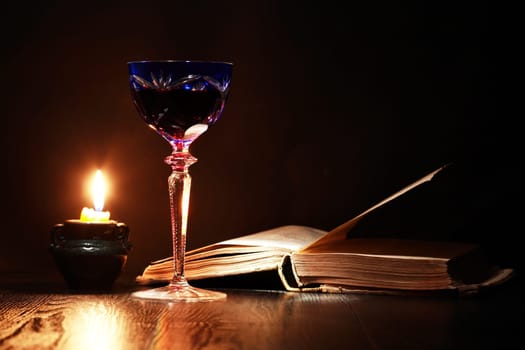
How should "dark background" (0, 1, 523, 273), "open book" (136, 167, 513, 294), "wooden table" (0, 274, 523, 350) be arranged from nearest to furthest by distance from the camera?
"wooden table" (0, 274, 523, 350) < "open book" (136, 167, 513, 294) < "dark background" (0, 1, 523, 273)

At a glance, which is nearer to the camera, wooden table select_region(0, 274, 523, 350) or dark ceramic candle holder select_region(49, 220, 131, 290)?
wooden table select_region(0, 274, 523, 350)

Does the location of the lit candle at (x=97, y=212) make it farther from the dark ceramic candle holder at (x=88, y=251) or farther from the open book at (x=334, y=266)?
the open book at (x=334, y=266)

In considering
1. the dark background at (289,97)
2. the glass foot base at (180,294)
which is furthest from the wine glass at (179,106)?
the dark background at (289,97)

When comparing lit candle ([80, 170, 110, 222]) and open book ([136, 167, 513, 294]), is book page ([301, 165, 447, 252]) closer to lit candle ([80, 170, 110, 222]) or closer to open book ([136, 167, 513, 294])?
open book ([136, 167, 513, 294])

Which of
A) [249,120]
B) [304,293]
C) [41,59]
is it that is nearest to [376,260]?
[304,293]

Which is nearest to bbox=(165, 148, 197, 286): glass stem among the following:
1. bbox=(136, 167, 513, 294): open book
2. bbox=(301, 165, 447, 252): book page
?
bbox=(136, 167, 513, 294): open book
